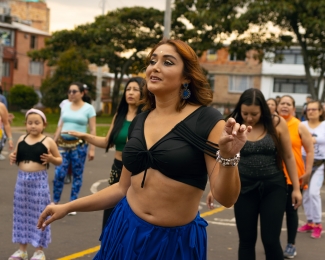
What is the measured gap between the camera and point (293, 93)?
186 ft

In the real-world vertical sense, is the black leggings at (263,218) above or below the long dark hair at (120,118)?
below

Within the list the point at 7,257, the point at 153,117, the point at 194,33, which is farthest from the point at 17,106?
the point at 153,117

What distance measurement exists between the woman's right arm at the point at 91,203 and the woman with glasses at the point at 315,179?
16.5ft

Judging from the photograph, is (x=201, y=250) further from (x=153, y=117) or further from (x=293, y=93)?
(x=293, y=93)

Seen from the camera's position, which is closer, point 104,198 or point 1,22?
point 104,198

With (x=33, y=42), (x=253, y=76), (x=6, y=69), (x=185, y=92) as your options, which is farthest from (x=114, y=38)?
(x=185, y=92)

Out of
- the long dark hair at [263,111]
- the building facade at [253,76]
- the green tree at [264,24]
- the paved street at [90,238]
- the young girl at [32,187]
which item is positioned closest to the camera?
the long dark hair at [263,111]

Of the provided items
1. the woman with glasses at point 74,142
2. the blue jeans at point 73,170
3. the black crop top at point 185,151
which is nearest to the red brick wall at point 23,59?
the woman with glasses at point 74,142

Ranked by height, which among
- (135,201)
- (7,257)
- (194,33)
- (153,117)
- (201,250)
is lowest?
(7,257)

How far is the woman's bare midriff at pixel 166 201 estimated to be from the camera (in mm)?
3172

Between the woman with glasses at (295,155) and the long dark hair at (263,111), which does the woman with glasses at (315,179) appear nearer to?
the woman with glasses at (295,155)

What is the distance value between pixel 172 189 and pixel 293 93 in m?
55.1

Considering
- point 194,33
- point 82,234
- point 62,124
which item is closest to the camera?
point 82,234

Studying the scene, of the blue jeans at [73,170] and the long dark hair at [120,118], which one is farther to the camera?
the blue jeans at [73,170]
